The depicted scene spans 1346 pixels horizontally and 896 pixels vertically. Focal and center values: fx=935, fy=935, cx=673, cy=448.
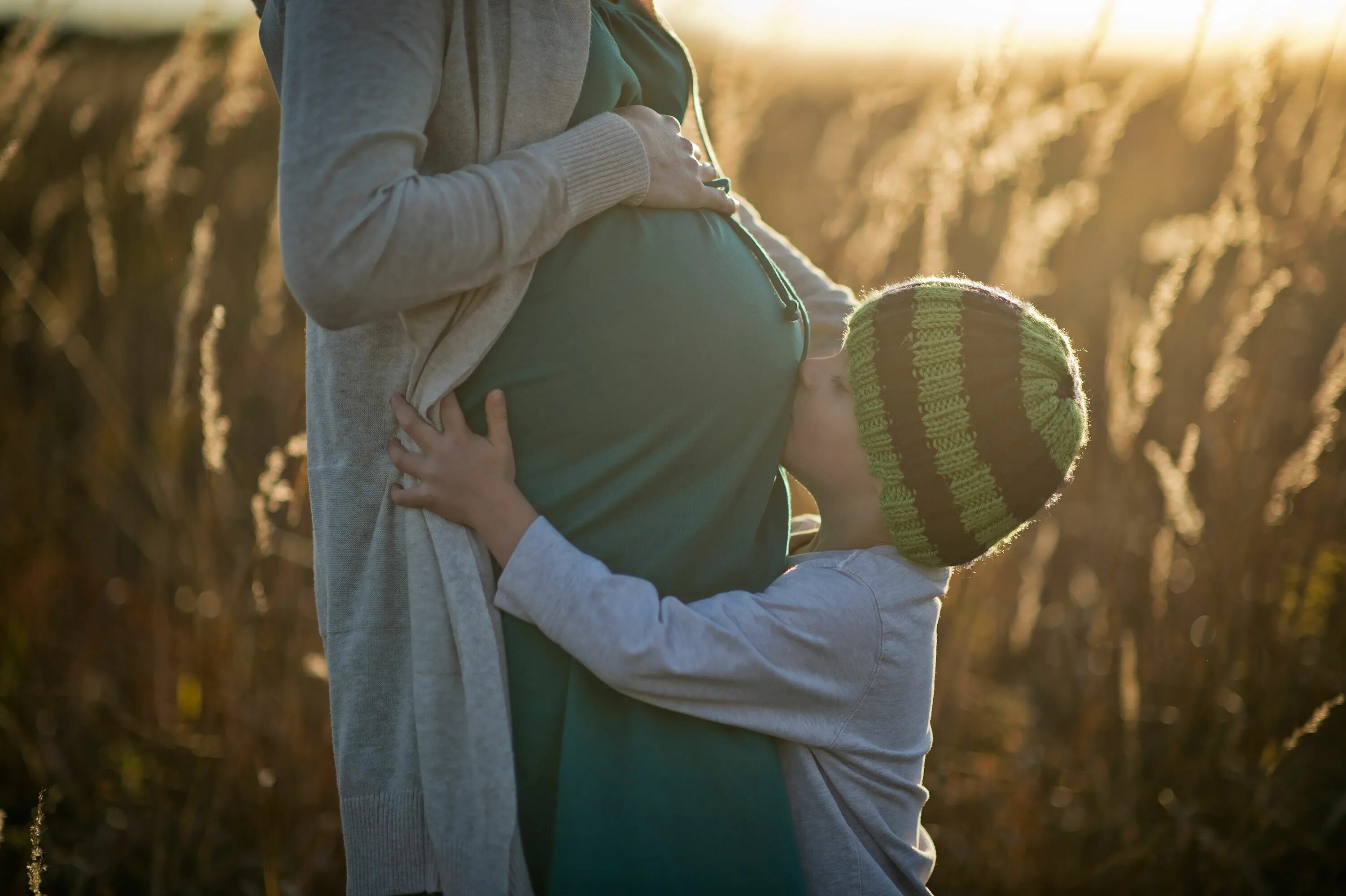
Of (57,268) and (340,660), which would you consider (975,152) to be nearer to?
(340,660)

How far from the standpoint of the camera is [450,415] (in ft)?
3.73

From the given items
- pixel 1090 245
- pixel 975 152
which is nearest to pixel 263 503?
pixel 975 152

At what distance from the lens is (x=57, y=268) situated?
12.0ft

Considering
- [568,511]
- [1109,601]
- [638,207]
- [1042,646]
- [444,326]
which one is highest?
[638,207]

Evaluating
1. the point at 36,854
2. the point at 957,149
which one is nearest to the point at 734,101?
the point at 957,149

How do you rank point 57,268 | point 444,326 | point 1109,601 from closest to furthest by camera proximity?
1. point 444,326
2. point 1109,601
3. point 57,268

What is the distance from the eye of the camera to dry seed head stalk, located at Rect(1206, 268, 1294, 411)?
1.82m

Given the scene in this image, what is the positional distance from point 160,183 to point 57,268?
2012 mm

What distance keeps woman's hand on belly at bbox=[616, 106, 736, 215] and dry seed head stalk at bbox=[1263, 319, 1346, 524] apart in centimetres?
137

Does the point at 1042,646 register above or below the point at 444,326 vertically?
below

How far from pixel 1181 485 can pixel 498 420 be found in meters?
1.45

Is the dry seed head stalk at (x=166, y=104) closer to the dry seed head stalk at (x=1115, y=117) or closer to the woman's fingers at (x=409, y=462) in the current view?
the woman's fingers at (x=409, y=462)

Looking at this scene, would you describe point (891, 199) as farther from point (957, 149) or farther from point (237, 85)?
point (237, 85)

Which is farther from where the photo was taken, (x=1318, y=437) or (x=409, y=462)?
(x=1318, y=437)
